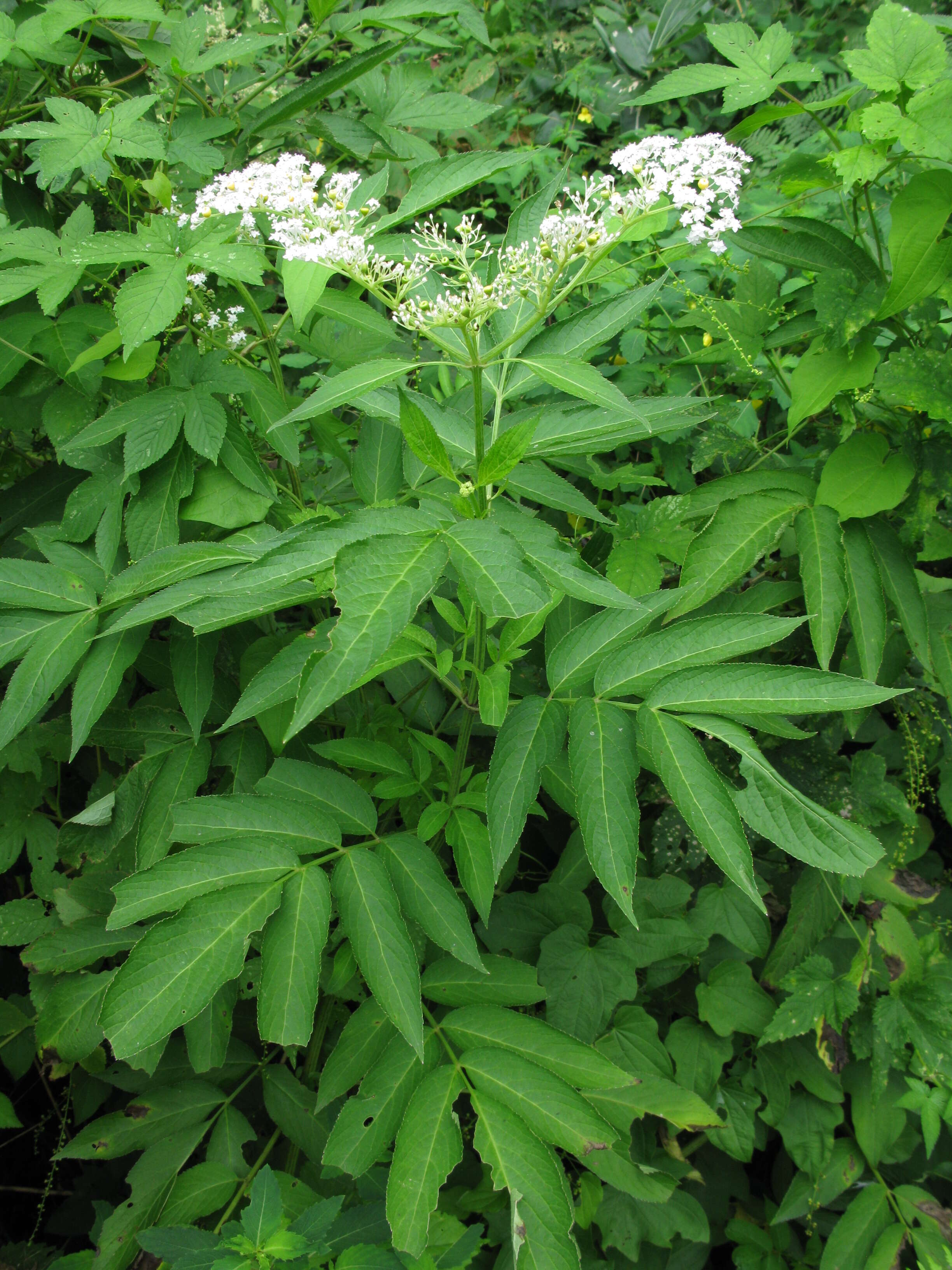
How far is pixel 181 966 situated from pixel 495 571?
650 millimetres

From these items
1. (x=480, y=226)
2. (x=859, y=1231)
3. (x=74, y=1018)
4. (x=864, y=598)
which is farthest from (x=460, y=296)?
(x=859, y=1231)

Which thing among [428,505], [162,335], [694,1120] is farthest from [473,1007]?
[162,335]

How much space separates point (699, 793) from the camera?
1037mm

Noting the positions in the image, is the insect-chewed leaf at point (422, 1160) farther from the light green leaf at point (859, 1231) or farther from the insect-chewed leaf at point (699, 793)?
the light green leaf at point (859, 1231)

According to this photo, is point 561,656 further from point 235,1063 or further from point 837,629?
point 235,1063

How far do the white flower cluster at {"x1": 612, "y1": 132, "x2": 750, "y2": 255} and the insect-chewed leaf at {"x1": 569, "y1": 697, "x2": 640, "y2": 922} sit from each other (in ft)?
2.15

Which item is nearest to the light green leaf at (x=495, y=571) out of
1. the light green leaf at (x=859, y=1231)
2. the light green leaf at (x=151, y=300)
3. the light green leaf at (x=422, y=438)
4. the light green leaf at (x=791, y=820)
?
the light green leaf at (x=422, y=438)

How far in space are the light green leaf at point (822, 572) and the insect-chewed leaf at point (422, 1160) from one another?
2.88 feet

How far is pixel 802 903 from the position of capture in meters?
1.76

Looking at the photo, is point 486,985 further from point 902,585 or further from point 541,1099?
point 902,585

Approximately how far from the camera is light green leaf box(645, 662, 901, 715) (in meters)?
1.04

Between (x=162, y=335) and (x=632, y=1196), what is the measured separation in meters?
1.92

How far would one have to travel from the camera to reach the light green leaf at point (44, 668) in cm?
122

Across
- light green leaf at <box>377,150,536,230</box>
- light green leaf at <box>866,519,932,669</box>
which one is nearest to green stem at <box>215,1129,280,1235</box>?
light green leaf at <box>866,519,932,669</box>
